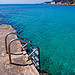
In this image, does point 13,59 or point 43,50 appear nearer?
point 13,59

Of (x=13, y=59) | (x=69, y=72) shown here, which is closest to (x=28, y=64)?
(x=13, y=59)

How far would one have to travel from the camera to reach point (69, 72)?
571cm

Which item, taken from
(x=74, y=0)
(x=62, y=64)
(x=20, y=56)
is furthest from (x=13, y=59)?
(x=74, y=0)

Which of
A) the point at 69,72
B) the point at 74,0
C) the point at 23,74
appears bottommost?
the point at 69,72

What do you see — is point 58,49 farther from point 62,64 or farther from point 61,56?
point 62,64

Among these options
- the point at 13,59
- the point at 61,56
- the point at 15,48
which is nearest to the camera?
the point at 13,59

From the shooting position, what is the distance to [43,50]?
815 cm

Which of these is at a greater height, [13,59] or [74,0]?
[74,0]

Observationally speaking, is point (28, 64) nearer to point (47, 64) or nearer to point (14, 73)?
point (14, 73)

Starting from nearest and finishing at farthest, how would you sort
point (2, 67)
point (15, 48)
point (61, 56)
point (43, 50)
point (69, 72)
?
point (2, 67) → point (69, 72) → point (15, 48) → point (61, 56) → point (43, 50)

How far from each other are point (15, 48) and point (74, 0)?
449 ft

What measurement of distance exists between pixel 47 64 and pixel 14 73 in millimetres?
2826

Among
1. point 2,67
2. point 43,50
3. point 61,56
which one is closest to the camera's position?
point 2,67

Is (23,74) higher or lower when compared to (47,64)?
higher
